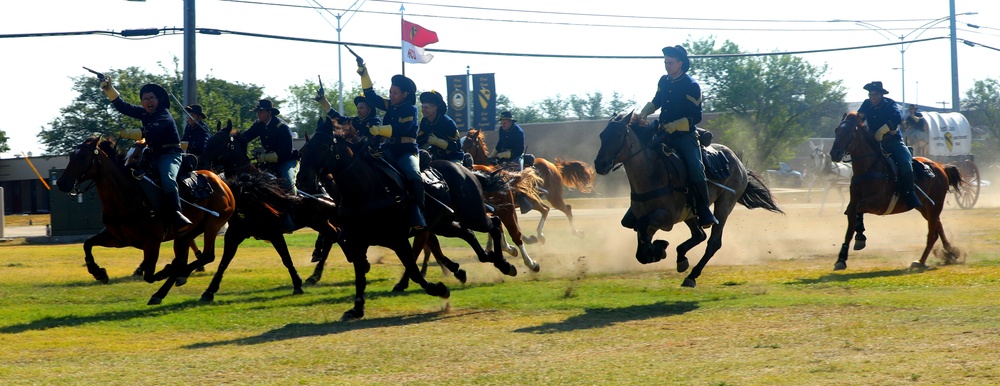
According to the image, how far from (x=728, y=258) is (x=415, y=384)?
11.3 meters

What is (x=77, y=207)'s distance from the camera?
29453 mm

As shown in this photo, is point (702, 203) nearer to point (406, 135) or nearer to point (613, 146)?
point (613, 146)

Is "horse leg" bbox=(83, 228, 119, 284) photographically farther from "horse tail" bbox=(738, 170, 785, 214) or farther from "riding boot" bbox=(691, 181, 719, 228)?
"horse tail" bbox=(738, 170, 785, 214)

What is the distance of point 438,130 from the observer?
1548 centimetres

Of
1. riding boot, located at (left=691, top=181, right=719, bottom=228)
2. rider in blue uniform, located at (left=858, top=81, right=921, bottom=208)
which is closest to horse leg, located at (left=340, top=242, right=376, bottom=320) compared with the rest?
riding boot, located at (left=691, top=181, right=719, bottom=228)

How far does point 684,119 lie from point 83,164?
7593 mm

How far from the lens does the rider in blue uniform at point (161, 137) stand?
13711 millimetres

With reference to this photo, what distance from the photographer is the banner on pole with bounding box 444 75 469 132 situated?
48344mm

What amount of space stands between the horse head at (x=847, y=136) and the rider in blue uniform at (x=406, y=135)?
716cm

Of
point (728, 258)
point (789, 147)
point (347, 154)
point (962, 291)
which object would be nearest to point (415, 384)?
point (347, 154)

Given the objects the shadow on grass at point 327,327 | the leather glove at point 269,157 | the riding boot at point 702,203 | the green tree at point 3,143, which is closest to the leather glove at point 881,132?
the riding boot at point 702,203

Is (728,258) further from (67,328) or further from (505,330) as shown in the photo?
(67,328)

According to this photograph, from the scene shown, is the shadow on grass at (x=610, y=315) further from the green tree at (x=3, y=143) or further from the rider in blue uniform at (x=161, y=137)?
the green tree at (x=3, y=143)

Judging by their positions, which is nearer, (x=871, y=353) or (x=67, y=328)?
(x=871, y=353)
